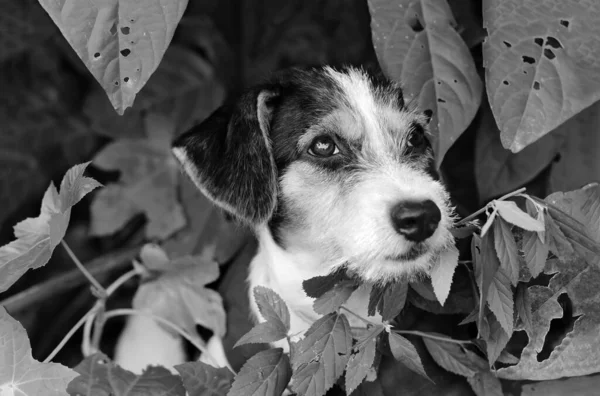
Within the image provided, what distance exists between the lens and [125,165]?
249 cm

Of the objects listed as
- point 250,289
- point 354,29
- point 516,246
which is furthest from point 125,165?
point 516,246

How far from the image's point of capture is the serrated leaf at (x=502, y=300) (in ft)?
4.52

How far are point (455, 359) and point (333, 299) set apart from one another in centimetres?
35

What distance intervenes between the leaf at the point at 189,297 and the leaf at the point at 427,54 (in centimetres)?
90

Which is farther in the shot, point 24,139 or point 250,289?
point 24,139

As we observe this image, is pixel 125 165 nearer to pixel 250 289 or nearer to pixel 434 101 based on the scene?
pixel 250 289

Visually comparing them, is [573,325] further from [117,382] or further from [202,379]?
[117,382]

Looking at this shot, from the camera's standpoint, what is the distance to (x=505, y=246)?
4.40 feet

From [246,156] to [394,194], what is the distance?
0.44m

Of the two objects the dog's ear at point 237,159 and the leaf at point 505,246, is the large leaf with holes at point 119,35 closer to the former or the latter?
the dog's ear at point 237,159

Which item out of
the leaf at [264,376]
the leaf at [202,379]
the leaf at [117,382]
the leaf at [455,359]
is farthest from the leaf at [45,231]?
the leaf at [455,359]

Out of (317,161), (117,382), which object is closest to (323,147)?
(317,161)

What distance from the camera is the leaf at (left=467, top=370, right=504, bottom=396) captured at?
1.58 m

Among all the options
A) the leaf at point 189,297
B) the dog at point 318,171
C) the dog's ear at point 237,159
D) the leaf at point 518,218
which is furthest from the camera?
the leaf at point 189,297
